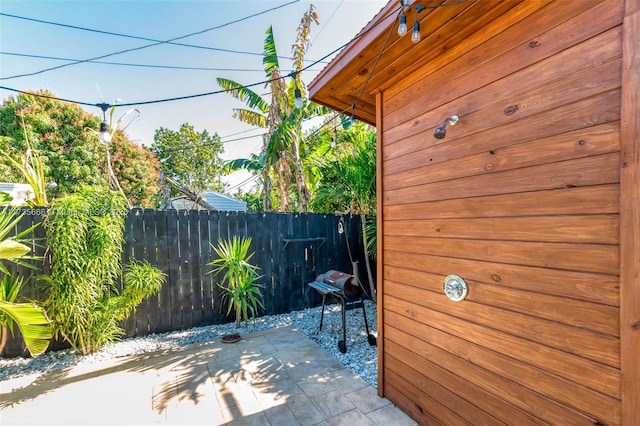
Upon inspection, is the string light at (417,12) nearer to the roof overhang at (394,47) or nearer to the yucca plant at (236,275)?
the roof overhang at (394,47)

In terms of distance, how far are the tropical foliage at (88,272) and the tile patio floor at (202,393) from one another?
16.2 inches

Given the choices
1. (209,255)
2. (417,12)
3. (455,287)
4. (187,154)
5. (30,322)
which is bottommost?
(30,322)

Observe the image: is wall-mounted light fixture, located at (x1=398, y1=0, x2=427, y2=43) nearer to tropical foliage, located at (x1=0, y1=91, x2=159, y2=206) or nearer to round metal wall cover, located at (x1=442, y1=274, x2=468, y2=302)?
round metal wall cover, located at (x1=442, y1=274, x2=468, y2=302)

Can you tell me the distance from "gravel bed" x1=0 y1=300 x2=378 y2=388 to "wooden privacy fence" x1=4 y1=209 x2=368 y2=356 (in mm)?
178

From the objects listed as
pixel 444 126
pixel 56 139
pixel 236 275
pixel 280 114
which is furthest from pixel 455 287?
pixel 56 139

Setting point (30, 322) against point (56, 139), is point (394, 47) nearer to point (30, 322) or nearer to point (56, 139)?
point (30, 322)

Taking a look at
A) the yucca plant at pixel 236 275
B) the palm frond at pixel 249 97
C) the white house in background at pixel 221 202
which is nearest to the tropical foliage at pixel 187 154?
the white house in background at pixel 221 202

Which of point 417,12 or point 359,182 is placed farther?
point 359,182

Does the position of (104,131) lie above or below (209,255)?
above

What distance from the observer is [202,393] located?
2.37 metres

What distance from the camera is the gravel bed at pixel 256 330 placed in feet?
9.18

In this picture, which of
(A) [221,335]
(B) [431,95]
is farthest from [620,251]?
(A) [221,335]

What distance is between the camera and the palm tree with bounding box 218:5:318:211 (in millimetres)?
5922

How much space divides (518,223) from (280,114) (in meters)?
5.97
